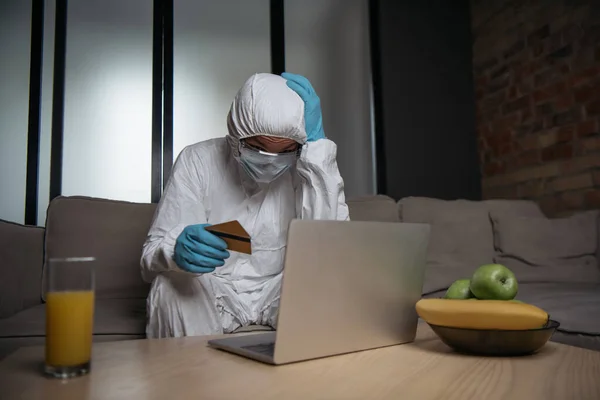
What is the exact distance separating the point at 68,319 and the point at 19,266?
129cm

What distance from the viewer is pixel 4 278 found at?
1641 millimetres

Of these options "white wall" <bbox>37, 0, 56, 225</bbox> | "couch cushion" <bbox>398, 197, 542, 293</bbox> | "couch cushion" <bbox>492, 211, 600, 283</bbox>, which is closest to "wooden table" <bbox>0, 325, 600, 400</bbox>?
"couch cushion" <bbox>398, 197, 542, 293</bbox>

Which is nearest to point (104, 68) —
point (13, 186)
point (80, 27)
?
point (80, 27)

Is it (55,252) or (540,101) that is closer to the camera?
(55,252)

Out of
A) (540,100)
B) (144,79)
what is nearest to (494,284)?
(540,100)

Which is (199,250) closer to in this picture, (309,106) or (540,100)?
(309,106)

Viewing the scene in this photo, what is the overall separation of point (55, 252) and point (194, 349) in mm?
1249

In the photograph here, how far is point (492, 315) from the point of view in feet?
2.41

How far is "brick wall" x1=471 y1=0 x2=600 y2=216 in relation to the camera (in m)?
2.48

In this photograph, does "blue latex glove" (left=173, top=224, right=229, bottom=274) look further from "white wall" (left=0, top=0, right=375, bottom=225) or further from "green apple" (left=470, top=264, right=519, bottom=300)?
"white wall" (left=0, top=0, right=375, bottom=225)

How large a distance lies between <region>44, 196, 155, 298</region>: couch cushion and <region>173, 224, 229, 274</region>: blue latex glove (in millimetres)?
778

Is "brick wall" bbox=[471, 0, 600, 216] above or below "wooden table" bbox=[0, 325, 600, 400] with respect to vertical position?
above

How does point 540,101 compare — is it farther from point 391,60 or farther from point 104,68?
point 104,68

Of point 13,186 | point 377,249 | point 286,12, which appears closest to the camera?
point 377,249
